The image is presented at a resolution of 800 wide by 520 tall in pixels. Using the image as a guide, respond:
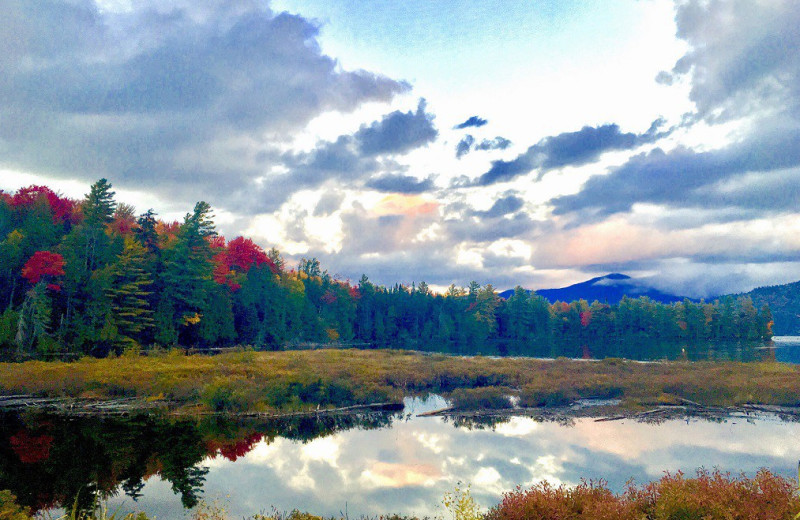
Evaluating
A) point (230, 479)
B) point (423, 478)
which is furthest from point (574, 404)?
point (230, 479)

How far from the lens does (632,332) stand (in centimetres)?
15625

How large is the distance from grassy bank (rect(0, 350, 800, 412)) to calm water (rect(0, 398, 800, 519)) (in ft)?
12.1

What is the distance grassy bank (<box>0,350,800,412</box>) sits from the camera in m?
28.5

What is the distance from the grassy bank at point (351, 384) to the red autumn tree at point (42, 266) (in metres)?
13.5

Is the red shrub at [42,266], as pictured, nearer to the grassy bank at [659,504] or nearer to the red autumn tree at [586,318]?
the grassy bank at [659,504]

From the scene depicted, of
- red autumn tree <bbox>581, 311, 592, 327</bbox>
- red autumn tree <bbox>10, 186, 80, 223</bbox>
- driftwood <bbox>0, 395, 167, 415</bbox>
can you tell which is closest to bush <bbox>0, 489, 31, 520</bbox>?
driftwood <bbox>0, 395, 167, 415</bbox>

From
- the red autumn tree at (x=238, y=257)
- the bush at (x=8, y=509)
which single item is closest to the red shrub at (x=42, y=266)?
the red autumn tree at (x=238, y=257)

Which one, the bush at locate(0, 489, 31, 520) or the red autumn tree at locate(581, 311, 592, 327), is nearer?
the bush at locate(0, 489, 31, 520)

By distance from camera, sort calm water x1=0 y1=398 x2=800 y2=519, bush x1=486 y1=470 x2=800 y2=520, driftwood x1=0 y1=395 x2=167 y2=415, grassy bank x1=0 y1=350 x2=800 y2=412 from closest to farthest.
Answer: bush x1=486 y1=470 x2=800 y2=520
calm water x1=0 y1=398 x2=800 y2=519
driftwood x1=0 y1=395 x2=167 y2=415
grassy bank x1=0 y1=350 x2=800 y2=412

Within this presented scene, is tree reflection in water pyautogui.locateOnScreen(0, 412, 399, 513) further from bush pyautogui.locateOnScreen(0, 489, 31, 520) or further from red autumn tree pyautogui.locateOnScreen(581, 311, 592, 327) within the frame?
red autumn tree pyautogui.locateOnScreen(581, 311, 592, 327)

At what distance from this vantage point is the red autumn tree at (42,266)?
152 feet

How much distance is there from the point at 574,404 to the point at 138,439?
23738mm

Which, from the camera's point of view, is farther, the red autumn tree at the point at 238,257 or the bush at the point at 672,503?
the red autumn tree at the point at 238,257

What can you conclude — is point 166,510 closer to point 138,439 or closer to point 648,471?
point 138,439
